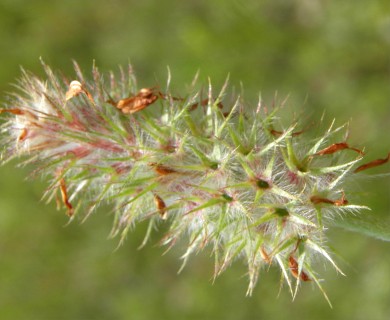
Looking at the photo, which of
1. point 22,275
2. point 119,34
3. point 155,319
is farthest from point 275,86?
point 22,275

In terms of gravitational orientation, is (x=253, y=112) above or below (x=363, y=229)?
above

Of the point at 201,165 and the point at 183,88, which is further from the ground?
the point at 183,88

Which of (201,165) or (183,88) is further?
(183,88)

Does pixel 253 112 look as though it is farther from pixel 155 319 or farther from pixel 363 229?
pixel 155 319

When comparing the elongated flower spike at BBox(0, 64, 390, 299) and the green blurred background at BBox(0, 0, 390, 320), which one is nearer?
the elongated flower spike at BBox(0, 64, 390, 299)
